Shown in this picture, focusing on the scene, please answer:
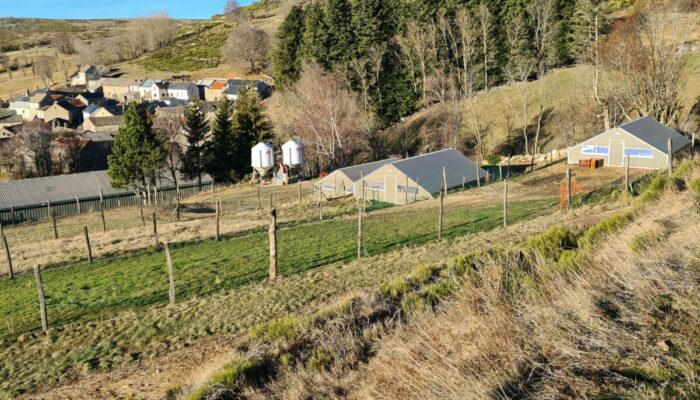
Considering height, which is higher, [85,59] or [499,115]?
[85,59]

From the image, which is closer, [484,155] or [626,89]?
[626,89]

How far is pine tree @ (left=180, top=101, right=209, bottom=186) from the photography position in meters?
52.0

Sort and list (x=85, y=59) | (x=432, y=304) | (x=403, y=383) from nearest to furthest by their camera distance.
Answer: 1. (x=403, y=383)
2. (x=432, y=304)
3. (x=85, y=59)

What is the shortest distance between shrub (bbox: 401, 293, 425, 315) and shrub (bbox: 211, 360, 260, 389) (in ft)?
8.33

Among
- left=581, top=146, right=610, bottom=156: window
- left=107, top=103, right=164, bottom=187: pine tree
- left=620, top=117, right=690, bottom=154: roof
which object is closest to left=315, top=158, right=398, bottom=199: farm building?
left=107, top=103, right=164, bottom=187: pine tree

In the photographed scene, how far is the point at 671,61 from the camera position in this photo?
41.6 metres

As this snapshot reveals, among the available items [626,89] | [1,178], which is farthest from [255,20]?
[626,89]

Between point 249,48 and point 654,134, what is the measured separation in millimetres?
88191

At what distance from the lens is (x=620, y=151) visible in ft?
121

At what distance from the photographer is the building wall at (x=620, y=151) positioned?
115 ft

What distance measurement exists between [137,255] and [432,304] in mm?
15735

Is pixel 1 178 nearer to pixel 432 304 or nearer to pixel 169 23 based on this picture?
pixel 432 304

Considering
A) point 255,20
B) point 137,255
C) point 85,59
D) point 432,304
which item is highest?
point 255,20

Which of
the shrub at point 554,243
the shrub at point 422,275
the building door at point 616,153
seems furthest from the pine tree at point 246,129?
the shrub at point 554,243
